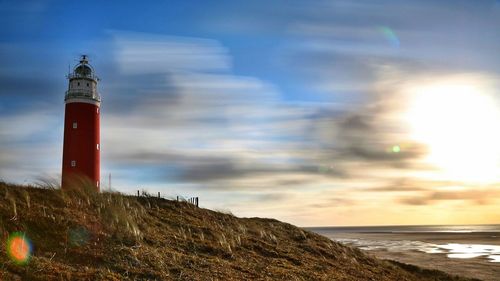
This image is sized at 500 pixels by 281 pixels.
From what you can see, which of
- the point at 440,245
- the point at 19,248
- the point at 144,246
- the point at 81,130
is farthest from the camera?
the point at 440,245

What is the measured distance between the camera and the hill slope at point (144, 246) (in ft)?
33.4

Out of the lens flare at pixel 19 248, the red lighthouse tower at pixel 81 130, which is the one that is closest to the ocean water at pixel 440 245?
the red lighthouse tower at pixel 81 130

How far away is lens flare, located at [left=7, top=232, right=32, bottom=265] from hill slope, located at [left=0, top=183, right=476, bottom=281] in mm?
143

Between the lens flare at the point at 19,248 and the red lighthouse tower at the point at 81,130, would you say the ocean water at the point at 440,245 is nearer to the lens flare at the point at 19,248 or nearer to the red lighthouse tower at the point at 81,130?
the red lighthouse tower at the point at 81,130

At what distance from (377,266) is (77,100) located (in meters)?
20.1

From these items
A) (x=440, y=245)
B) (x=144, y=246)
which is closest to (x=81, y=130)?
(x=144, y=246)

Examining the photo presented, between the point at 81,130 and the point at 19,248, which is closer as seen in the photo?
the point at 19,248

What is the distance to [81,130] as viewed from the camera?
2612 cm

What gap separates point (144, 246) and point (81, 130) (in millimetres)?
16074

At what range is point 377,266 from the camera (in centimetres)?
2055

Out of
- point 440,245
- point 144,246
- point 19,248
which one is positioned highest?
point 19,248

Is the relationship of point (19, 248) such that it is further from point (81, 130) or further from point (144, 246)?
point (81, 130)

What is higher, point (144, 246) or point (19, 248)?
point (19, 248)

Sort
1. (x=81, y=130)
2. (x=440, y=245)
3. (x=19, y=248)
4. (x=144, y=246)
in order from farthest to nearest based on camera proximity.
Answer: (x=440, y=245) → (x=81, y=130) → (x=144, y=246) → (x=19, y=248)
